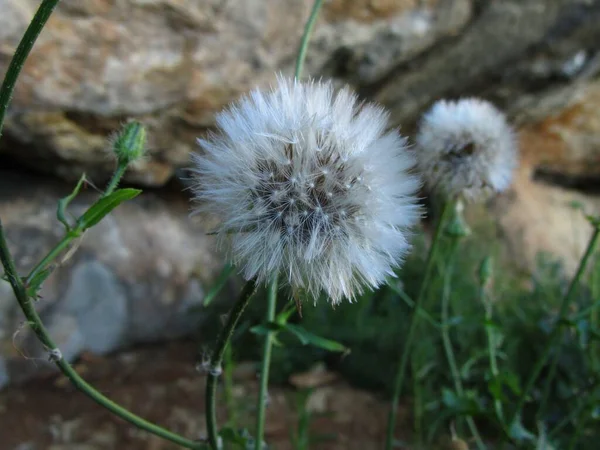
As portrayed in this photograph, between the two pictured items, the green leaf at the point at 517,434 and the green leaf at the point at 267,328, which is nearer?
the green leaf at the point at 267,328

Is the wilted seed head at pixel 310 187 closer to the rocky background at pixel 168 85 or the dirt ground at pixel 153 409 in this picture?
the dirt ground at pixel 153 409

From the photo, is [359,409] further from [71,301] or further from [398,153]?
[398,153]

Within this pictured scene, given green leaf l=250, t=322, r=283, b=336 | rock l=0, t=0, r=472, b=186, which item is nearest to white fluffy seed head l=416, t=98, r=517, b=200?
green leaf l=250, t=322, r=283, b=336

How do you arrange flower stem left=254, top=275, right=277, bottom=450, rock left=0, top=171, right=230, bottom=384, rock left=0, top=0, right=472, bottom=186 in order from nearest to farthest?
flower stem left=254, top=275, right=277, bottom=450
rock left=0, top=0, right=472, bottom=186
rock left=0, top=171, right=230, bottom=384

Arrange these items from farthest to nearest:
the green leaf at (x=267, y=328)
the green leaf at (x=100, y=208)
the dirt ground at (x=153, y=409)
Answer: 1. the dirt ground at (x=153, y=409)
2. the green leaf at (x=267, y=328)
3. the green leaf at (x=100, y=208)

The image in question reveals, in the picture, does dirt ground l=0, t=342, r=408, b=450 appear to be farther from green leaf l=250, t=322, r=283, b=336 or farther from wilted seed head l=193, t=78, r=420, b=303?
wilted seed head l=193, t=78, r=420, b=303

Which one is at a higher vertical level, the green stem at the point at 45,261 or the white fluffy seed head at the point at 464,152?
the white fluffy seed head at the point at 464,152

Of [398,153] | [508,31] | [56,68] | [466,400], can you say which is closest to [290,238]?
Answer: [398,153]

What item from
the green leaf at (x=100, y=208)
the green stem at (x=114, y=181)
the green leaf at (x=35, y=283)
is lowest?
the green leaf at (x=35, y=283)

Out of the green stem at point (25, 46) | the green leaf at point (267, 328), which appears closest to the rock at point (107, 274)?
the green leaf at point (267, 328)
